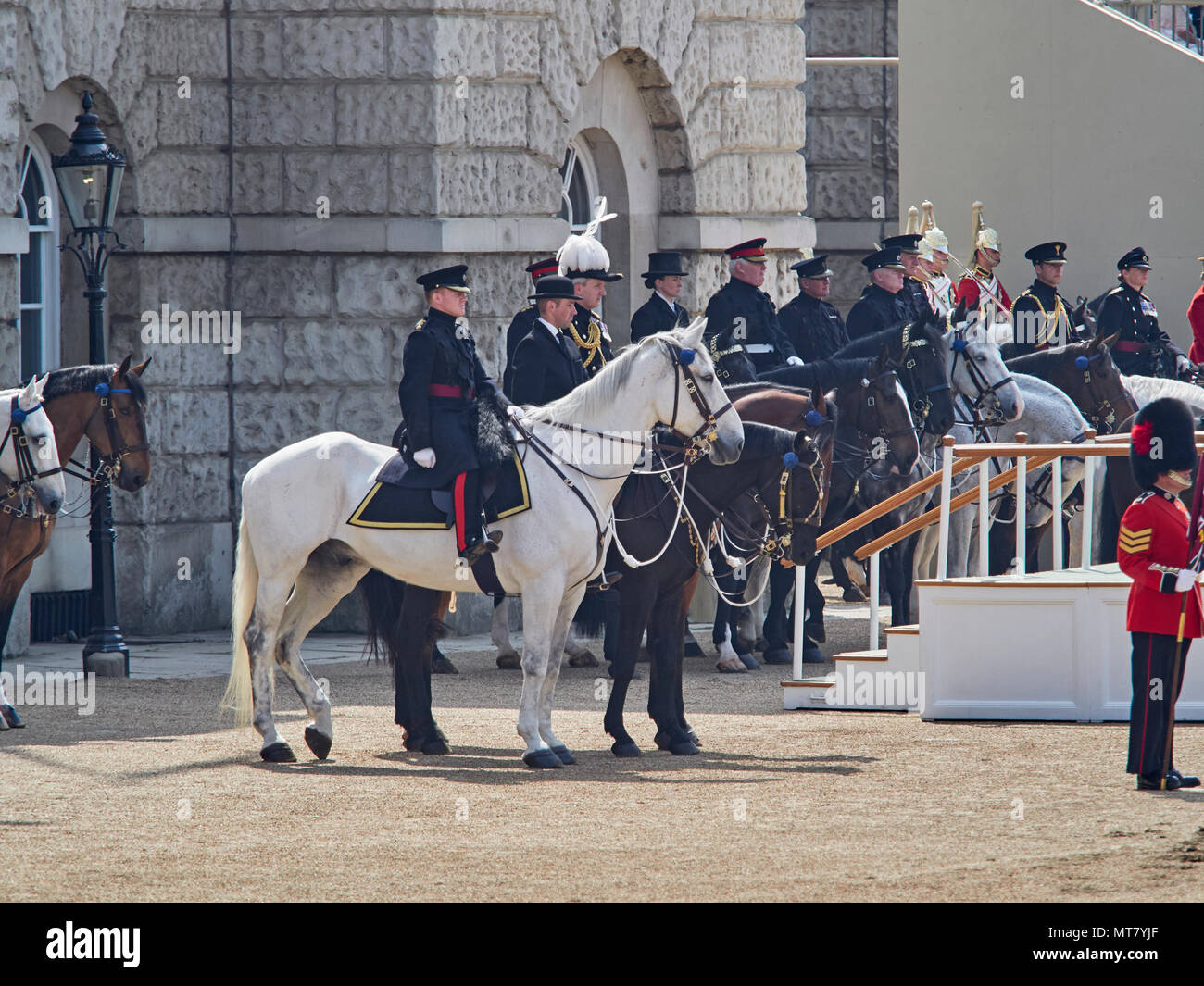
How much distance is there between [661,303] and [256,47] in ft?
12.7

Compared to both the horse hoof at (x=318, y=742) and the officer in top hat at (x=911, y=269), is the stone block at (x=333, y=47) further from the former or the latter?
the horse hoof at (x=318, y=742)

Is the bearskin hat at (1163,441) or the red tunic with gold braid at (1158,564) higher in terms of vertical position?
the bearskin hat at (1163,441)

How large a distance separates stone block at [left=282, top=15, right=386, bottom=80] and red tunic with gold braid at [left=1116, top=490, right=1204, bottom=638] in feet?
26.6

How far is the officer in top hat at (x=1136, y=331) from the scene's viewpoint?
62.2ft

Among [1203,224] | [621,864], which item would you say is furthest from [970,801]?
[1203,224]

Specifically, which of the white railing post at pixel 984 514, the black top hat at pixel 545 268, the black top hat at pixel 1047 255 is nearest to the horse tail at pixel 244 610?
the black top hat at pixel 545 268

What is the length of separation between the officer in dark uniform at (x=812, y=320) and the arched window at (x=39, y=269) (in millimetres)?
5290

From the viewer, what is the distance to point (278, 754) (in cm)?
1085

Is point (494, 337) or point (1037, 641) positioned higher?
point (494, 337)

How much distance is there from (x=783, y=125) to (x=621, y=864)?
11734 millimetres

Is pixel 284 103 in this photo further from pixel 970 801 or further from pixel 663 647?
pixel 970 801

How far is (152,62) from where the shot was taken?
53.3 feet

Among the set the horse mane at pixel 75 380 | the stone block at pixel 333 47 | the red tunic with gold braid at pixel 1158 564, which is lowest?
the red tunic with gold braid at pixel 1158 564

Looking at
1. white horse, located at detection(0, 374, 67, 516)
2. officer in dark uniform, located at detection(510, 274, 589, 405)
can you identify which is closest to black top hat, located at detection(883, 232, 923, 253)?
officer in dark uniform, located at detection(510, 274, 589, 405)
